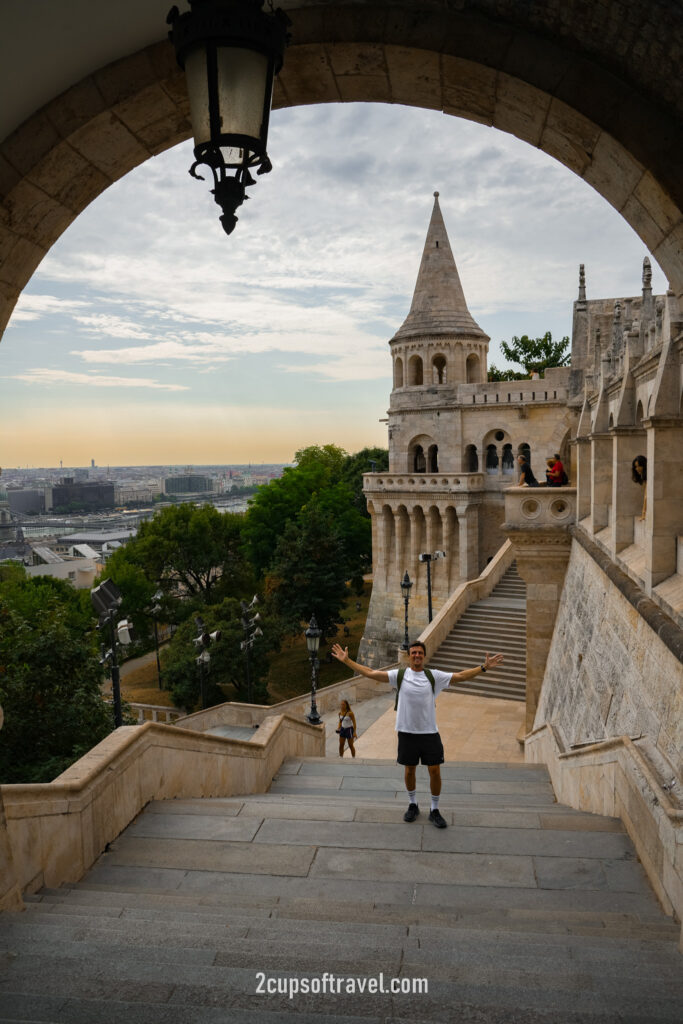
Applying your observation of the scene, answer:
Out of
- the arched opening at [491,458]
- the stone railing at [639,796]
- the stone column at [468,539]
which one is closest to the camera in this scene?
the stone railing at [639,796]

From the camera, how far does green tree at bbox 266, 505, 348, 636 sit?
106 ft

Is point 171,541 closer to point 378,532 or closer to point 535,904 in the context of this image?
point 378,532

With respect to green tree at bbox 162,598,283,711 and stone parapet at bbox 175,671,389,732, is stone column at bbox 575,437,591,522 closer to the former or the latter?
stone parapet at bbox 175,671,389,732

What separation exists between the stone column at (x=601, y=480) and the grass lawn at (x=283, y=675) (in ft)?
61.2

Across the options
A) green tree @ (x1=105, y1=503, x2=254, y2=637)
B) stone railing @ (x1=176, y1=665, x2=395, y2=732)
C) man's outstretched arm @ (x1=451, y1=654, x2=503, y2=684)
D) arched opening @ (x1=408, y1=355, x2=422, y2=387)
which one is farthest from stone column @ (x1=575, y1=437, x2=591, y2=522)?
Answer: green tree @ (x1=105, y1=503, x2=254, y2=637)

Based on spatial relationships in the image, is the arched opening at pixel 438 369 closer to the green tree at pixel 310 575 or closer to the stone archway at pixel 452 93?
the green tree at pixel 310 575

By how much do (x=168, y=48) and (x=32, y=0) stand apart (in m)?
0.65

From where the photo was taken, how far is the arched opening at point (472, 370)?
35469 millimetres

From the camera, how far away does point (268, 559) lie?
39.3 meters

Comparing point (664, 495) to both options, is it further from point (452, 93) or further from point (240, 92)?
point (240, 92)

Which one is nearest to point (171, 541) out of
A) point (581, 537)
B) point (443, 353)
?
point (443, 353)

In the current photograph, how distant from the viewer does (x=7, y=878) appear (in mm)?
3650

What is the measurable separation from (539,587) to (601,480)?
3455mm

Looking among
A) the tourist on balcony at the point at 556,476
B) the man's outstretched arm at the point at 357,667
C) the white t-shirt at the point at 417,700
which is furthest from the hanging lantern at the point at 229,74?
the tourist on balcony at the point at 556,476
